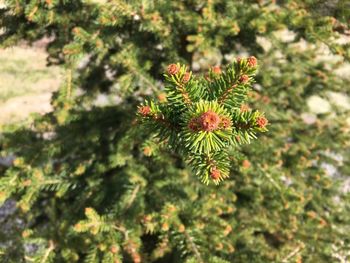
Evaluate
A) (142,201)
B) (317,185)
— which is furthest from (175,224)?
(317,185)

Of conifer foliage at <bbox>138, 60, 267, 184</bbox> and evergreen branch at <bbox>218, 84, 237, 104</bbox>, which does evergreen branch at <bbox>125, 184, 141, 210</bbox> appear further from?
evergreen branch at <bbox>218, 84, 237, 104</bbox>

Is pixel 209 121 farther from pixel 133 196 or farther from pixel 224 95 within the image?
pixel 133 196

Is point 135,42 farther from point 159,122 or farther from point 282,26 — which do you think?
point 159,122

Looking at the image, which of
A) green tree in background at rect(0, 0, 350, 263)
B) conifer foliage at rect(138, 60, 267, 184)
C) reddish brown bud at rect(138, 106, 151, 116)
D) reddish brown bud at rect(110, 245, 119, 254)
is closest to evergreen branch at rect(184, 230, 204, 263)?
green tree in background at rect(0, 0, 350, 263)

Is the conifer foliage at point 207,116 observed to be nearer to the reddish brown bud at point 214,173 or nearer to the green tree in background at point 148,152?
the reddish brown bud at point 214,173

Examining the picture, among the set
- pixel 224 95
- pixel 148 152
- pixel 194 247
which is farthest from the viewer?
pixel 194 247

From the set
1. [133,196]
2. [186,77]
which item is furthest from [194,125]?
[133,196]

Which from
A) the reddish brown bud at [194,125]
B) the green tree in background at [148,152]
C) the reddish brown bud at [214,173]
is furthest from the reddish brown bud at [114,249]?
the reddish brown bud at [194,125]
